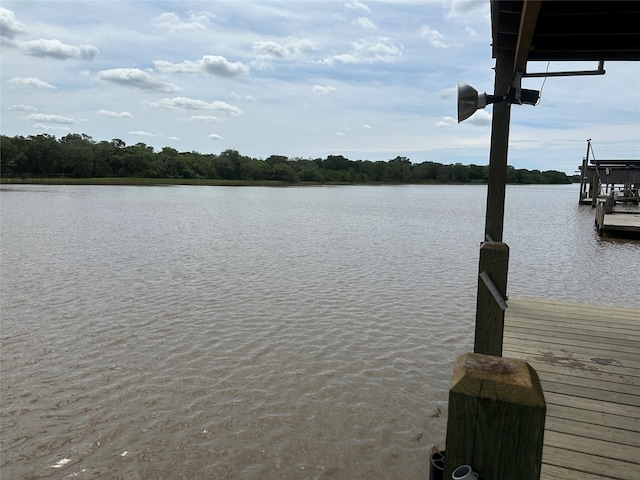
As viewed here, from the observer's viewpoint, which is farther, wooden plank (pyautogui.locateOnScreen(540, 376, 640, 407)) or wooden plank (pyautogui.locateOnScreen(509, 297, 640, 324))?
wooden plank (pyautogui.locateOnScreen(509, 297, 640, 324))

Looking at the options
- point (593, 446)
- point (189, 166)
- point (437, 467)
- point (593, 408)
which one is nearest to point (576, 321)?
point (593, 408)

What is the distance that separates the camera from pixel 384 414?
5.29 meters

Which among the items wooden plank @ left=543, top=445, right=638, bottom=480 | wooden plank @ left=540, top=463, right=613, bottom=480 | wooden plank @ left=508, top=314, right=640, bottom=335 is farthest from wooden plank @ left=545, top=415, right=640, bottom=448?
wooden plank @ left=508, top=314, right=640, bottom=335

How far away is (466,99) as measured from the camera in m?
4.86

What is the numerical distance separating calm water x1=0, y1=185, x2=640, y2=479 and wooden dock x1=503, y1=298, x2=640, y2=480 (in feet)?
4.18

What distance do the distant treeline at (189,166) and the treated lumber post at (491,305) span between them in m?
100.0

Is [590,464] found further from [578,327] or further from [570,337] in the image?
[578,327]

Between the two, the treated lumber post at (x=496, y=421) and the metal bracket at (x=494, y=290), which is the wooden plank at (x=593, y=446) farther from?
the treated lumber post at (x=496, y=421)

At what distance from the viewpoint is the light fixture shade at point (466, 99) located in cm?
484

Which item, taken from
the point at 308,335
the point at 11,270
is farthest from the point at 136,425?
the point at 11,270

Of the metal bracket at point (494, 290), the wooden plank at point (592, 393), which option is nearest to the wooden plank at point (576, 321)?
the metal bracket at point (494, 290)

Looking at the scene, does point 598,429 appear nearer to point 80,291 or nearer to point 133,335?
point 133,335

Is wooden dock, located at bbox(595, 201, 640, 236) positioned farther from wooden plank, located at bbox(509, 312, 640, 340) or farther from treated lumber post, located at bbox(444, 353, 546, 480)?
treated lumber post, located at bbox(444, 353, 546, 480)

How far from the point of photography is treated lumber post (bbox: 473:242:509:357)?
4482 millimetres
